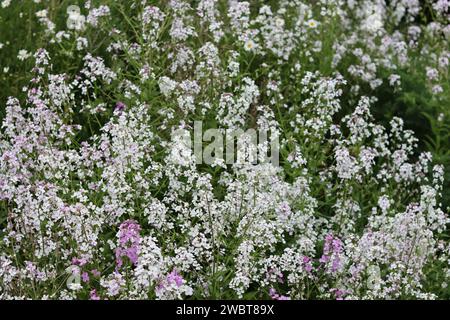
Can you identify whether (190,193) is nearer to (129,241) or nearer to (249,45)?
(129,241)

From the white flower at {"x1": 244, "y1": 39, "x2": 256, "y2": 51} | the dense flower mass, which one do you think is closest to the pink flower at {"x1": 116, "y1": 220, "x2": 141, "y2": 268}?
the dense flower mass

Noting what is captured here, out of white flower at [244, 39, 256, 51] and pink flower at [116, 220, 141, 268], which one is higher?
white flower at [244, 39, 256, 51]

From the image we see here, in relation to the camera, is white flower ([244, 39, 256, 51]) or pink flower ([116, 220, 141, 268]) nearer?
pink flower ([116, 220, 141, 268])

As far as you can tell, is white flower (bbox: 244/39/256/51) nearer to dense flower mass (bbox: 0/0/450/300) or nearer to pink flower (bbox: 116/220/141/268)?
dense flower mass (bbox: 0/0/450/300)

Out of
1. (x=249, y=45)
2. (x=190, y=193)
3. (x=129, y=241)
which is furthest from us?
(x=249, y=45)

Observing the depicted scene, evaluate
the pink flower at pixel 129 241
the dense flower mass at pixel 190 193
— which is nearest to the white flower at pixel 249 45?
the dense flower mass at pixel 190 193

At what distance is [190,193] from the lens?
17.0ft

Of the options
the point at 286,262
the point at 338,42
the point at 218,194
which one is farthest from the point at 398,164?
the point at 338,42

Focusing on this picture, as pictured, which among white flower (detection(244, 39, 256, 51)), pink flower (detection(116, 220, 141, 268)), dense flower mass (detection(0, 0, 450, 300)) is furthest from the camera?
white flower (detection(244, 39, 256, 51))

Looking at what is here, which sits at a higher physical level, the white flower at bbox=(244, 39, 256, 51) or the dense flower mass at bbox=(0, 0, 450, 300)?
the white flower at bbox=(244, 39, 256, 51)

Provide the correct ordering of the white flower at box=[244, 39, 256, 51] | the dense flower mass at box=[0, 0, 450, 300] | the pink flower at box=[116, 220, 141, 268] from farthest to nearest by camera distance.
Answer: the white flower at box=[244, 39, 256, 51], the dense flower mass at box=[0, 0, 450, 300], the pink flower at box=[116, 220, 141, 268]

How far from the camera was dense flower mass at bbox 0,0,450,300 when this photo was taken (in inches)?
168

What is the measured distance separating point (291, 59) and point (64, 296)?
3747 mm

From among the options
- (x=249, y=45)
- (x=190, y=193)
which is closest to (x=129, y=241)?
(x=190, y=193)
